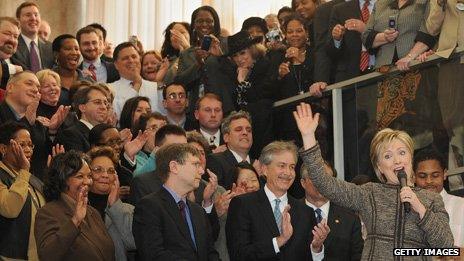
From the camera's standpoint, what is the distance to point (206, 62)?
1098 cm

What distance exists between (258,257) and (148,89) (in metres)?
4.50

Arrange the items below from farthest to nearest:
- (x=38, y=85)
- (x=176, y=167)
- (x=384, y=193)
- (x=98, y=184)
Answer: (x=38, y=85), (x=98, y=184), (x=176, y=167), (x=384, y=193)

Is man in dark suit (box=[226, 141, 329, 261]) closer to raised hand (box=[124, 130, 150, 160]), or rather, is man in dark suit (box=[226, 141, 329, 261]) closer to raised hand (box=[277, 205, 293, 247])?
raised hand (box=[277, 205, 293, 247])

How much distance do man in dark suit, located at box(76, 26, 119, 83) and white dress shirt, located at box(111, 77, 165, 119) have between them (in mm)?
278

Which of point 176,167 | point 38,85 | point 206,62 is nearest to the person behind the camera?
point 176,167

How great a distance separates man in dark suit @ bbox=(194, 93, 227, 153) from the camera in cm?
1010

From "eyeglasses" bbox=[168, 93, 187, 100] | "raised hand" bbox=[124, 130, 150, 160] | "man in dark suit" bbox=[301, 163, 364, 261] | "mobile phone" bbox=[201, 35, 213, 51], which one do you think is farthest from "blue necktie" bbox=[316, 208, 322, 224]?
"mobile phone" bbox=[201, 35, 213, 51]

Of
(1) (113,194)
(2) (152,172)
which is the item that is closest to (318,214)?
(2) (152,172)

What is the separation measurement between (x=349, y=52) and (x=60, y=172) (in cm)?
349

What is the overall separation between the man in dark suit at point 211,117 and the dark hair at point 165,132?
4.69 feet

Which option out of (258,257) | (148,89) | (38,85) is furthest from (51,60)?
(258,257)

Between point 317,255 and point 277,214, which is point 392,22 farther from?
point 317,255

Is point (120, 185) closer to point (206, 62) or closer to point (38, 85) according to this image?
point (38, 85)

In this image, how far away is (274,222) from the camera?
7199 millimetres
